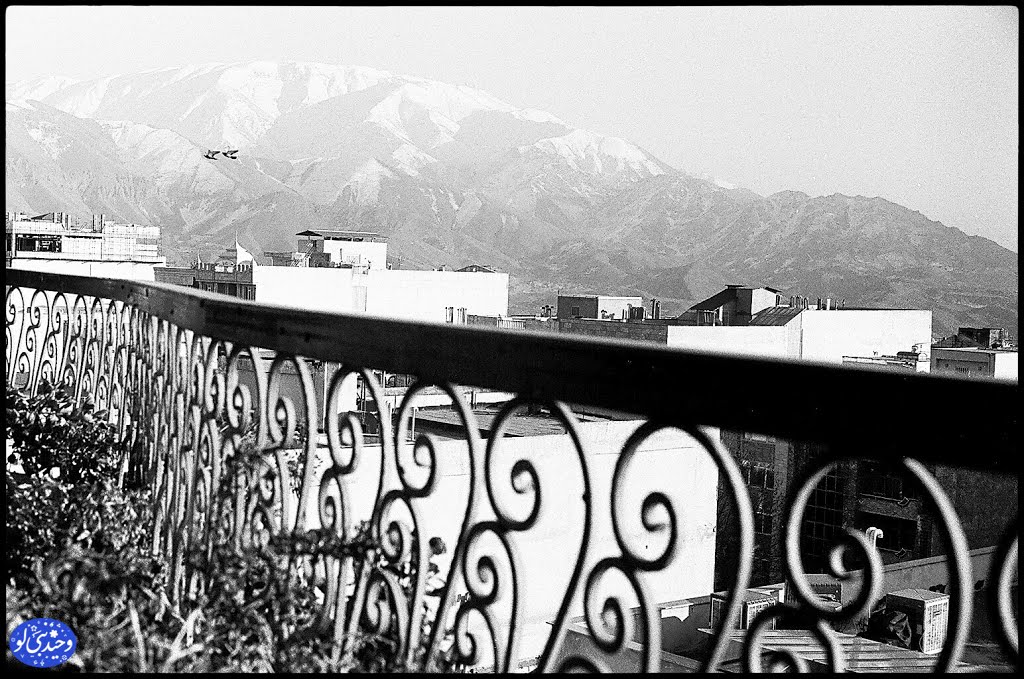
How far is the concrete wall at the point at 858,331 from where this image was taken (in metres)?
41.2

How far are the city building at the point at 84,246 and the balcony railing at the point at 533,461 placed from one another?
38.3 metres

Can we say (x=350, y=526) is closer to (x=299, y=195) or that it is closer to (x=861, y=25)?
(x=299, y=195)

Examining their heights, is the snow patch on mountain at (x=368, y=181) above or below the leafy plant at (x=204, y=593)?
above

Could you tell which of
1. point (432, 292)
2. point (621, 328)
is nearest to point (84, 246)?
point (432, 292)

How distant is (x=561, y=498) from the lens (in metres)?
17.9

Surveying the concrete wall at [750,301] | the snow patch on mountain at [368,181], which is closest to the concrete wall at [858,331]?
the concrete wall at [750,301]

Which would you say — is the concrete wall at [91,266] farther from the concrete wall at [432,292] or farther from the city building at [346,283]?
the concrete wall at [432,292]

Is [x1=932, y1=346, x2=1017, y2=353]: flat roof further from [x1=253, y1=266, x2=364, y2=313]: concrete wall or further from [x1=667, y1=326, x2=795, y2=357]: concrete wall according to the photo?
[x1=253, y1=266, x2=364, y2=313]: concrete wall

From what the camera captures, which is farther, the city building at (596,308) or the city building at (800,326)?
the city building at (596,308)

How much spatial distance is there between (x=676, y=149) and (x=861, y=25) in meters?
29.5

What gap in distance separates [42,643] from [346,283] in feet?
148

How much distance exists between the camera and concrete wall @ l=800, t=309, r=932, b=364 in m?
41.2

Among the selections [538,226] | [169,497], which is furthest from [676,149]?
[169,497]

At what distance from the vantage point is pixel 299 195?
12862 cm
